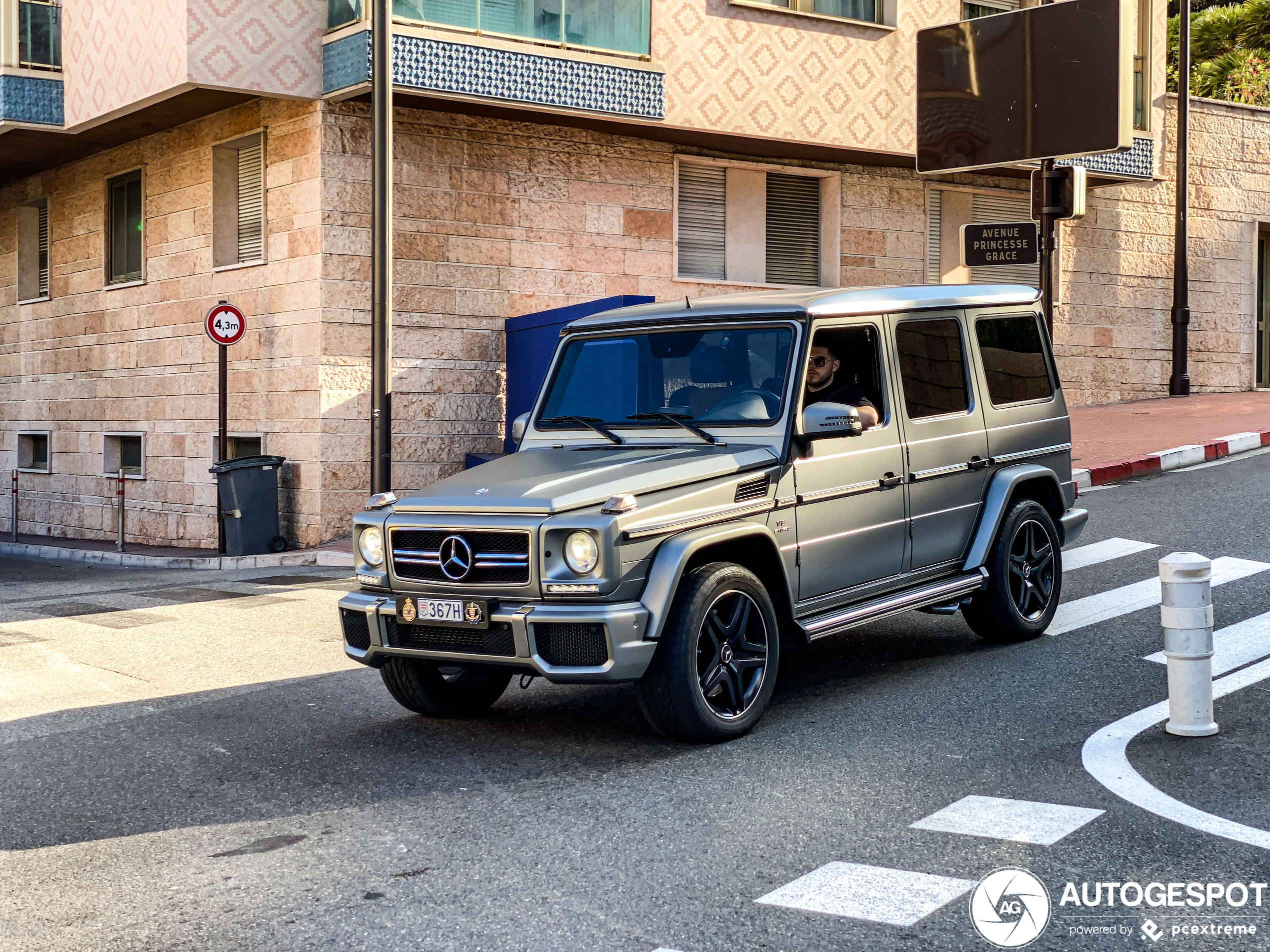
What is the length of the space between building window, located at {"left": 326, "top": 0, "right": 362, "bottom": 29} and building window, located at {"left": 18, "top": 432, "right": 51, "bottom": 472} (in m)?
10.0

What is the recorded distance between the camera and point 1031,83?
685 inches

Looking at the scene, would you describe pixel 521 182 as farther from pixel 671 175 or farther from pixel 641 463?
pixel 641 463

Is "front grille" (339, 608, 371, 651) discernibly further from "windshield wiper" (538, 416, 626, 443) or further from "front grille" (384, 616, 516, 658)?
"windshield wiper" (538, 416, 626, 443)

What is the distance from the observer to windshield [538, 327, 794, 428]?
6.77m

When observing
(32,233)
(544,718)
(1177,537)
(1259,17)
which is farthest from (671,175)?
(1259,17)

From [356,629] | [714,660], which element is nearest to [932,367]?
[714,660]

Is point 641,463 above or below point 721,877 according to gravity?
above

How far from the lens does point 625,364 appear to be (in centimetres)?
718

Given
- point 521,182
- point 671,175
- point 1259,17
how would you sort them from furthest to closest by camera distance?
point 1259,17 < point 671,175 < point 521,182

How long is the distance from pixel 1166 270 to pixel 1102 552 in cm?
1417

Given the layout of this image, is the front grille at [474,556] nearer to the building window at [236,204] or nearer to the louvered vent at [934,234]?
the building window at [236,204]

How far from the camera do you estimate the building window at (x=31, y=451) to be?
22969 mm

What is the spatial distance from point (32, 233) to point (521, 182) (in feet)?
33.5

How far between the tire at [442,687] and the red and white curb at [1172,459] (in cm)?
935
